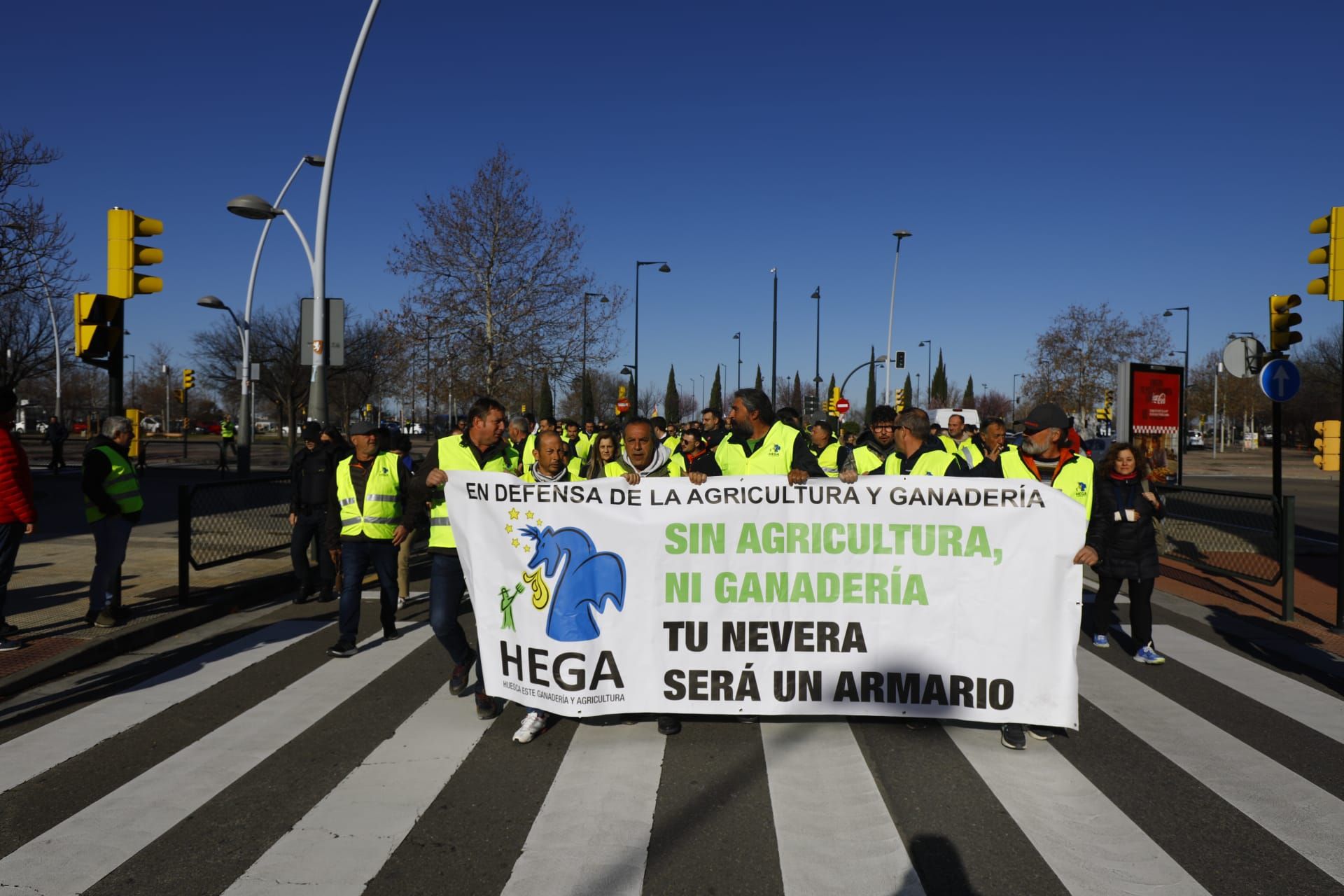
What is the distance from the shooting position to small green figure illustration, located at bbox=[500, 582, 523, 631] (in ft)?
18.8

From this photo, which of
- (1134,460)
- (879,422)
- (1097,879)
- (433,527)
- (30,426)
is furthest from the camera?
(30,426)

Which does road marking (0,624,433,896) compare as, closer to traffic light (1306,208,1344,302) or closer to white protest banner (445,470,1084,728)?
white protest banner (445,470,1084,728)

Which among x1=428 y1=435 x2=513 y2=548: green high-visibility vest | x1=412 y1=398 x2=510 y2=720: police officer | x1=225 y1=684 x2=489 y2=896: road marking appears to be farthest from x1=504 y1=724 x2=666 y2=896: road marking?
x1=428 y1=435 x2=513 y2=548: green high-visibility vest

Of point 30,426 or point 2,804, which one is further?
point 30,426

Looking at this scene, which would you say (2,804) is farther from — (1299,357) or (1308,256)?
(1299,357)

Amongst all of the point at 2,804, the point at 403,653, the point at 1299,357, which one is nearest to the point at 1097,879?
the point at 2,804

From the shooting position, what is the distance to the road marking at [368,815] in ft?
12.6

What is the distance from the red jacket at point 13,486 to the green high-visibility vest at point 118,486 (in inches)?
22.7

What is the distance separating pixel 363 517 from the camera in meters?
7.27

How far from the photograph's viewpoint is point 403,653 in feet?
25.3

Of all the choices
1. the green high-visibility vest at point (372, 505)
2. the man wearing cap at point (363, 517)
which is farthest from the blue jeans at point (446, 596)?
the green high-visibility vest at point (372, 505)

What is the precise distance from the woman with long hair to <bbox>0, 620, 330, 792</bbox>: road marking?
312 centimetres

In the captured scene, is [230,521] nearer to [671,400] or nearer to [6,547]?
[6,547]

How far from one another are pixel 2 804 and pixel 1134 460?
7.77m
